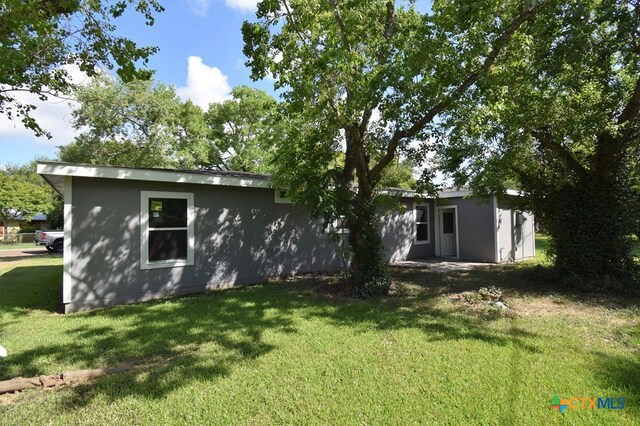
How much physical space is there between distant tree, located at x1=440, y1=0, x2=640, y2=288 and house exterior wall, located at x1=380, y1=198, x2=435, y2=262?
4.15 metres

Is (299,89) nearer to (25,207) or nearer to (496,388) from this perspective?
(496,388)

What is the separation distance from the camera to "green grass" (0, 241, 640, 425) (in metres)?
3.02

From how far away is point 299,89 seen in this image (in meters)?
6.16

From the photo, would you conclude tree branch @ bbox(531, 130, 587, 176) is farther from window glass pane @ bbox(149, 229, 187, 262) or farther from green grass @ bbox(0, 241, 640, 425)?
window glass pane @ bbox(149, 229, 187, 262)

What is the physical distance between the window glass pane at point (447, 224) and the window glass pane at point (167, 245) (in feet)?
35.2

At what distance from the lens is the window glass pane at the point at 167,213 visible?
7461mm

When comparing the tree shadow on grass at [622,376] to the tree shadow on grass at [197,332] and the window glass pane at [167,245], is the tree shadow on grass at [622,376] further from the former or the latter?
the window glass pane at [167,245]

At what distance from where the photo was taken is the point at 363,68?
23.0 ft

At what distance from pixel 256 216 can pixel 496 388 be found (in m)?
6.85

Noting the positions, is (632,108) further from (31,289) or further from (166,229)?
(31,289)

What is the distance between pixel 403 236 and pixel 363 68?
25.7 ft

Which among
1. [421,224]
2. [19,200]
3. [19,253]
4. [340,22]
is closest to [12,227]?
[19,200]

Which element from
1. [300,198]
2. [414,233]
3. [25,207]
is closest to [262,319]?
[300,198]

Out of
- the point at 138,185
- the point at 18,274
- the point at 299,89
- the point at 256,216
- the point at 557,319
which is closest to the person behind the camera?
the point at 557,319
